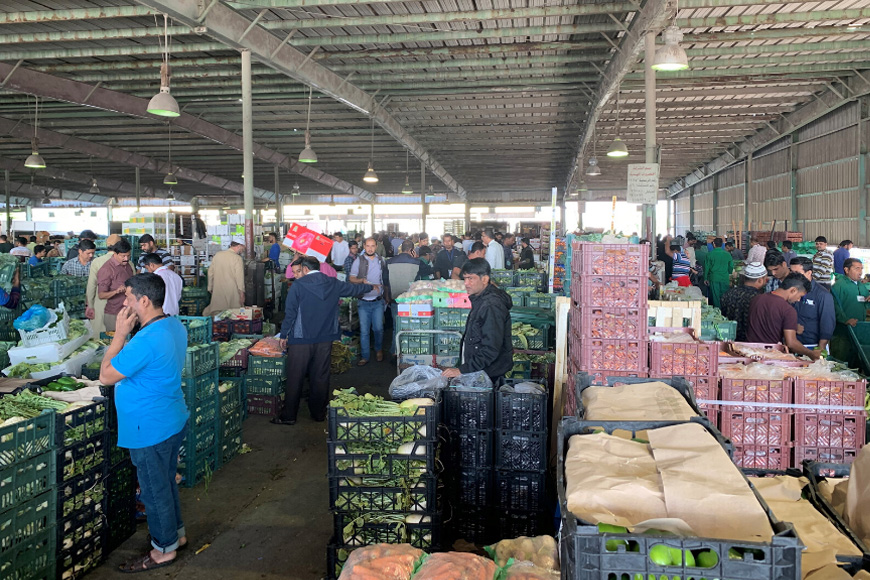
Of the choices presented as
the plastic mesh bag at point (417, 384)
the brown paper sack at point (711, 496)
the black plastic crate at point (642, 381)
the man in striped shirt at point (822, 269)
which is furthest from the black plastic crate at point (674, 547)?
the man in striped shirt at point (822, 269)

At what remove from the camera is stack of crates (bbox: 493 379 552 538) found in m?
4.54

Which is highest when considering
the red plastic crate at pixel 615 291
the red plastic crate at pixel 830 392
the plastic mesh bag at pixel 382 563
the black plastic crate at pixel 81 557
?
the red plastic crate at pixel 615 291

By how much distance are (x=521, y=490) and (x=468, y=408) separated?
0.65m

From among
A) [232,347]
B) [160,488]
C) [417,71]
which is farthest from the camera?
[417,71]

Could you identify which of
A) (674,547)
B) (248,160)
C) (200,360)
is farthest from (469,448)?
(248,160)

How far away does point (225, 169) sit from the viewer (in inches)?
1193

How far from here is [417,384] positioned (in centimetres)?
468

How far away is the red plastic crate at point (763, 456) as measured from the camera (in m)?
5.10

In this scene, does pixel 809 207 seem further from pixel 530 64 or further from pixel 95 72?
pixel 95 72

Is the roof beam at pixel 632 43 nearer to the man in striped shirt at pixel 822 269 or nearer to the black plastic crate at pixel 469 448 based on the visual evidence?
the man in striped shirt at pixel 822 269

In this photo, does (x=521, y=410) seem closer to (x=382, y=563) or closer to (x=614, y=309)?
(x=614, y=309)

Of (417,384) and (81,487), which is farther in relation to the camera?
(417,384)

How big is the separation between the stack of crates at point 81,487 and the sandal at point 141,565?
20 centimetres

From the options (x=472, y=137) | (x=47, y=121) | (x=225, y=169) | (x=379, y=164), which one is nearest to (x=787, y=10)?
(x=472, y=137)
